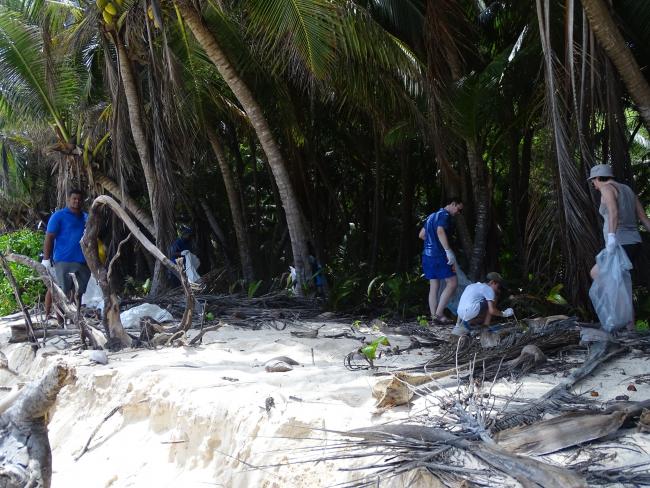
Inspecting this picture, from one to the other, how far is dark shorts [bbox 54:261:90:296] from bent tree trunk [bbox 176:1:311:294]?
9.24 ft

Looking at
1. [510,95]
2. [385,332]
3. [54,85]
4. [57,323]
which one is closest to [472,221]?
[510,95]

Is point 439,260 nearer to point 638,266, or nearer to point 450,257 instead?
point 450,257

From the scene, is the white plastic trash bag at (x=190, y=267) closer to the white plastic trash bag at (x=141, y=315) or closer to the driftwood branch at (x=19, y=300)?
the white plastic trash bag at (x=141, y=315)

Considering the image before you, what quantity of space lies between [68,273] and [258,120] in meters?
3.24

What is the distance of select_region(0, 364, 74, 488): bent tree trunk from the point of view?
12.6 ft

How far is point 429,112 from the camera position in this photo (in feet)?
28.4

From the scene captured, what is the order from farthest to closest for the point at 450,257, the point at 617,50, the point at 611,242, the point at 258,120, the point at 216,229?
the point at 216,229 → the point at 258,120 → the point at 450,257 → the point at 617,50 → the point at 611,242

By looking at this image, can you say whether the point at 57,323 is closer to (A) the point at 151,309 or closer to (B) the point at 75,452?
(A) the point at 151,309

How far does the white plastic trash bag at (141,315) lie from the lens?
8.54 m

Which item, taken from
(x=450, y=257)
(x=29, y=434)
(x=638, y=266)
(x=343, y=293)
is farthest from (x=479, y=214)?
(x=29, y=434)

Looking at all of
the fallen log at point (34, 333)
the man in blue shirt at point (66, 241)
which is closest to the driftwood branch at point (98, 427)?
the fallen log at point (34, 333)

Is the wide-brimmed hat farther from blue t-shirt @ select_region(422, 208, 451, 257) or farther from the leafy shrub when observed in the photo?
the leafy shrub

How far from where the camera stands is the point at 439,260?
27.4 feet

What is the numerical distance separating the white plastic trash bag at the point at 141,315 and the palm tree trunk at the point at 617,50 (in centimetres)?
559
